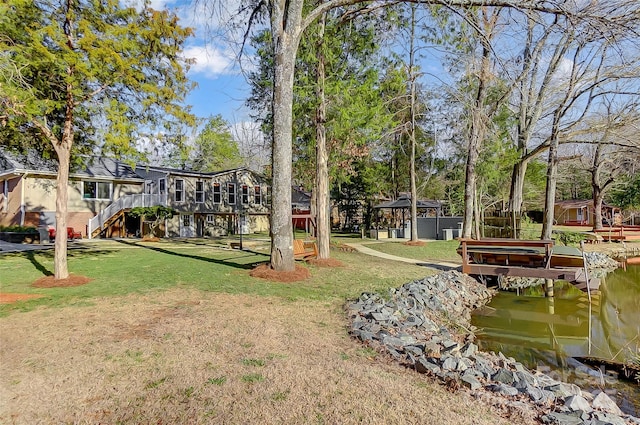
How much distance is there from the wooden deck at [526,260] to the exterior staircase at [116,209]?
21402 millimetres

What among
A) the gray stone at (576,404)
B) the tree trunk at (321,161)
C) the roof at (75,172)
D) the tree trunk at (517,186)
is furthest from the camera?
the roof at (75,172)

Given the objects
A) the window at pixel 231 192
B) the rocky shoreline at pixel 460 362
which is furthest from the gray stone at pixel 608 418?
the window at pixel 231 192

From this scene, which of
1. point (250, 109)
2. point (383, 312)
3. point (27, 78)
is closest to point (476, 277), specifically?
point (383, 312)

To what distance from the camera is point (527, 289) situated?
12.8 metres

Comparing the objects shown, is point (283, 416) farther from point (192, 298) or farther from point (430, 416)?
point (192, 298)

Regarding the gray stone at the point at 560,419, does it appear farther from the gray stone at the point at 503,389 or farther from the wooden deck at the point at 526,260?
the wooden deck at the point at 526,260

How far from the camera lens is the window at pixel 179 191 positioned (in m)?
27.3

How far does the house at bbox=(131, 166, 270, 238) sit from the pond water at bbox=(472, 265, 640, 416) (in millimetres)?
19730

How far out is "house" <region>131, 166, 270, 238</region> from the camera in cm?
2708

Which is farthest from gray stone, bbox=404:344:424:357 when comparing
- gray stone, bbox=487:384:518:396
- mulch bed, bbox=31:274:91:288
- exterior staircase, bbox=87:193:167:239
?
exterior staircase, bbox=87:193:167:239

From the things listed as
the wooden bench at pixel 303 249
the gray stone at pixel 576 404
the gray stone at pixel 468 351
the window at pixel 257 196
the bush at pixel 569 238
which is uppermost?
the window at pixel 257 196

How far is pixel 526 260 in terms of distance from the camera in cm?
1107

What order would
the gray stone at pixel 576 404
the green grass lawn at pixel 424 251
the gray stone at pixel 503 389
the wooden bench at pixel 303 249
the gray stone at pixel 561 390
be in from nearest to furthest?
1. the gray stone at pixel 576 404
2. the gray stone at pixel 503 389
3. the gray stone at pixel 561 390
4. the wooden bench at pixel 303 249
5. the green grass lawn at pixel 424 251

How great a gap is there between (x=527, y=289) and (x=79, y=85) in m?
14.5
